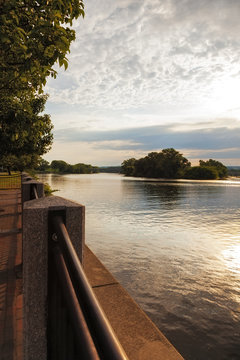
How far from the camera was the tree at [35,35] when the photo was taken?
4863 millimetres

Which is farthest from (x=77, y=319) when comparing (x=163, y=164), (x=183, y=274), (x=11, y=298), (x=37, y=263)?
(x=163, y=164)

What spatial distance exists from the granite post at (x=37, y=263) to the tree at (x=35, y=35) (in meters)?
3.74

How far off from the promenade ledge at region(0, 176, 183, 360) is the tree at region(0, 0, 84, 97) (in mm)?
3783

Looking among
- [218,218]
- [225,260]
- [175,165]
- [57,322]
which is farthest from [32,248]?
[175,165]

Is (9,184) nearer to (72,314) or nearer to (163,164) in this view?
(72,314)

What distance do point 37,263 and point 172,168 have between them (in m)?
128

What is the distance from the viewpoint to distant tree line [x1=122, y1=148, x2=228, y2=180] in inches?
4771

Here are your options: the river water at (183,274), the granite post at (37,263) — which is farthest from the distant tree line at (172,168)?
the granite post at (37,263)

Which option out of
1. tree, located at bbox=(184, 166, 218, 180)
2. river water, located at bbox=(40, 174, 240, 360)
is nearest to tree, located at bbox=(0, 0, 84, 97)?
river water, located at bbox=(40, 174, 240, 360)

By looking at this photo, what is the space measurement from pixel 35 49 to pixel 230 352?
7181 mm

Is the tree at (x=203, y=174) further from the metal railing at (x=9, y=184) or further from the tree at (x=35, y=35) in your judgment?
the tree at (x=35, y=35)

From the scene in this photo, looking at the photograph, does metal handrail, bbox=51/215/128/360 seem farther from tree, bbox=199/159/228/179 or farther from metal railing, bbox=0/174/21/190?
tree, bbox=199/159/228/179

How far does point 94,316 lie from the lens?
1069 mm

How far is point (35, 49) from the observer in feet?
17.2
